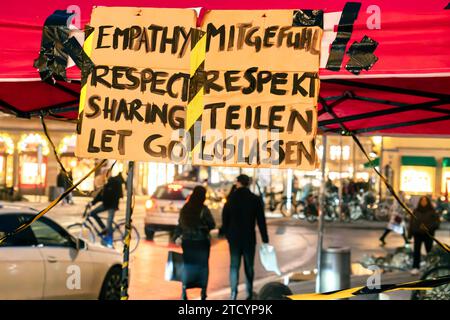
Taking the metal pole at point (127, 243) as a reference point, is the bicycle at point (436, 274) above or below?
below

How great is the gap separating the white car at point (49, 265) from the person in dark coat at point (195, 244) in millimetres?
934

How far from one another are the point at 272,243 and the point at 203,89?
58.8 ft

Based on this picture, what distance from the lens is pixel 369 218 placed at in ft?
105

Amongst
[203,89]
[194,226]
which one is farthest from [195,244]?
[203,89]

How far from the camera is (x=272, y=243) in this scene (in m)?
22.1

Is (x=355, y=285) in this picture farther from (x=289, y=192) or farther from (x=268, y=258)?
(x=289, y=192)

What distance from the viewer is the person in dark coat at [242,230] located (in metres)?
10.8

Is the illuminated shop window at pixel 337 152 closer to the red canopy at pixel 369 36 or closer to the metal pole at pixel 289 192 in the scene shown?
the metal pole at pixel 289 192

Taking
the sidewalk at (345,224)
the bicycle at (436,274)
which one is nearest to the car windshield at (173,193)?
the sidewalk at (345,224)

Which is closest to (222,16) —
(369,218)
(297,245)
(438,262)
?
(438,262)

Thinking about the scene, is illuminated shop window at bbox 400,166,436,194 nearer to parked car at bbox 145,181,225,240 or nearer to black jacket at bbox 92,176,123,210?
parked car at bbox 145,181,225,240

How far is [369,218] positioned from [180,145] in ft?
92.8

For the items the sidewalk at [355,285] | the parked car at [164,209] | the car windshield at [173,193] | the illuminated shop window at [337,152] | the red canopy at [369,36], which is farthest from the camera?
the illuminated shop window at [337,152]
